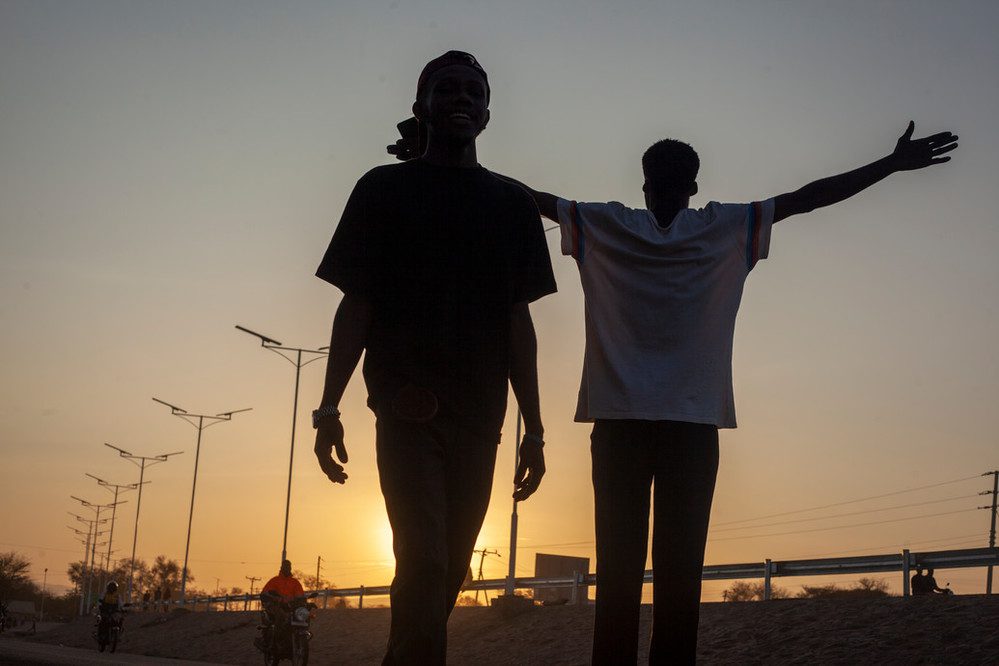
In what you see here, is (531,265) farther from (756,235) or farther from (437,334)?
(756,235)

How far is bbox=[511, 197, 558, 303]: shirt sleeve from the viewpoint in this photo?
406 cm

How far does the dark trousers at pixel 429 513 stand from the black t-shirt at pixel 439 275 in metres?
0.10

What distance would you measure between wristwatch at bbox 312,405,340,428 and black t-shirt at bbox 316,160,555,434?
0.50 feet

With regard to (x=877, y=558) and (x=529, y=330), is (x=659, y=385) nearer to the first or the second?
(x=529, y=330)

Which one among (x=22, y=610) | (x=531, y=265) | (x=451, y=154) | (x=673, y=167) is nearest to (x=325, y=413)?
(x=531, y=265)

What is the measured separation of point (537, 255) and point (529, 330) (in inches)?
9.8

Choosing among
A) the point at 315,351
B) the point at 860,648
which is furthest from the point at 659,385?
the point at 315,351

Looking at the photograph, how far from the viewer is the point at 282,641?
20.2m

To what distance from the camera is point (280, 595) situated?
20203mm

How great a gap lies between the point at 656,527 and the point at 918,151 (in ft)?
5.70

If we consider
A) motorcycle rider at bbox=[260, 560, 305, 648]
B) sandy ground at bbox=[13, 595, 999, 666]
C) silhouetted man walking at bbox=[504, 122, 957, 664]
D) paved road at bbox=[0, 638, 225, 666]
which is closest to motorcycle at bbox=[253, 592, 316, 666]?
motorcycle rider at bbox=[260, 560, 305, 648]

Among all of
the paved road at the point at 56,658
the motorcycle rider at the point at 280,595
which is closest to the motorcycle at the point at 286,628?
the motorcycle rider at the point at 280,595

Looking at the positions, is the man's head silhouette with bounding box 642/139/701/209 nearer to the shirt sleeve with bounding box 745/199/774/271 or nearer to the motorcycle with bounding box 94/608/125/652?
the shirt sleeve with bounding box 745/199/774/271

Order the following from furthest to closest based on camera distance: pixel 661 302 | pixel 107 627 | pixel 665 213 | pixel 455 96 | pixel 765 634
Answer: pixel 107 627
pixel 765 634
pixel 665 213
pixel 661 302
pixel 455 96
